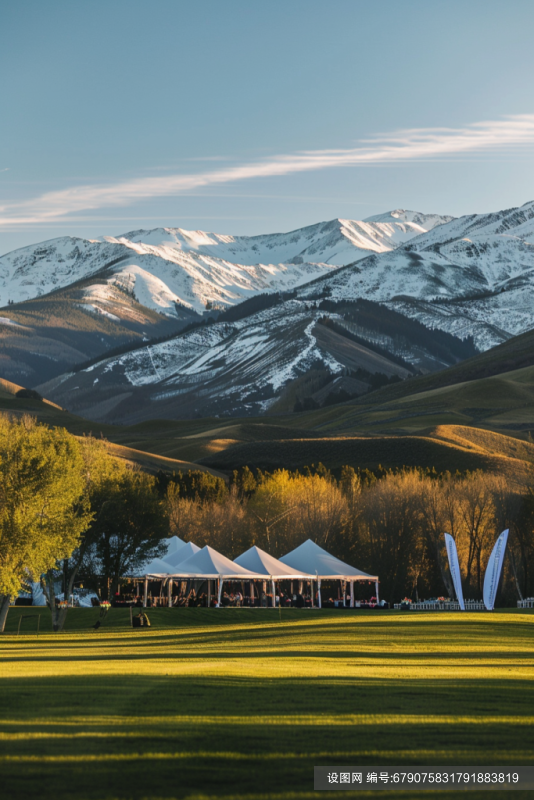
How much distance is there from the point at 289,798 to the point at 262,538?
8404 cm

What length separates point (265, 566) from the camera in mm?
62031

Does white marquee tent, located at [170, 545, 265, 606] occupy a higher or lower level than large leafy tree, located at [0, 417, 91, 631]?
lower

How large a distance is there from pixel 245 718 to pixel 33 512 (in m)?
34.6

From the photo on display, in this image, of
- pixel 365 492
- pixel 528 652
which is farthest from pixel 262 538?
pixel 528 652

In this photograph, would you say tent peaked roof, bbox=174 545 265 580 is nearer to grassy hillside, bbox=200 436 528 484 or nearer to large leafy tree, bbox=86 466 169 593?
large leafy tree, bbox=86 466 169 593

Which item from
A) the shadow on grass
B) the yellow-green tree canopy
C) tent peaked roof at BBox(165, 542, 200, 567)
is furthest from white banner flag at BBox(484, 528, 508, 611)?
the shadow on grass

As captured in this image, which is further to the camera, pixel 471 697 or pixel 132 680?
pixel 132 680

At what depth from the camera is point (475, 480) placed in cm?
10025

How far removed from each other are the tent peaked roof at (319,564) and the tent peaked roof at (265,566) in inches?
77.4

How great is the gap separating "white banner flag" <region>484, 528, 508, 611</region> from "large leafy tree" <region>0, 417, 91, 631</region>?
2360 cm

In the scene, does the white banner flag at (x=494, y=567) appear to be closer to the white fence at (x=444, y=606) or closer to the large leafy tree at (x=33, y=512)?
the white fence at (x=444, y=606)

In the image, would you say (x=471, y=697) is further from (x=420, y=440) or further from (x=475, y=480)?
(x=420, y=440)

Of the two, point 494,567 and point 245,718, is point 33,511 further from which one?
point 245,718

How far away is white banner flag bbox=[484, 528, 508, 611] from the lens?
5586cm
